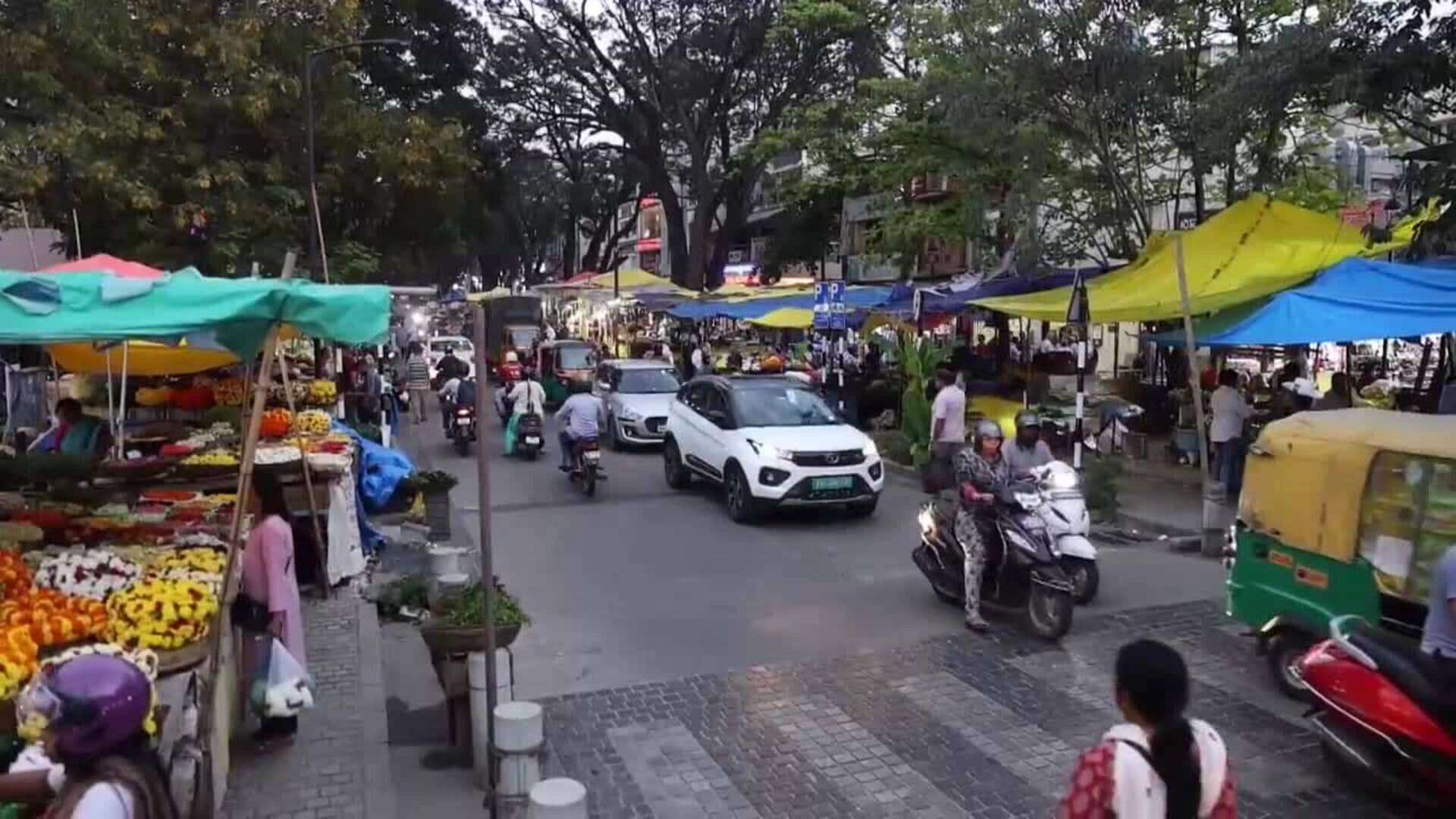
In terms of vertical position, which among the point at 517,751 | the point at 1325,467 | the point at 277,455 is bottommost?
the point at 517,751

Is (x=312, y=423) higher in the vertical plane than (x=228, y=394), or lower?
lower

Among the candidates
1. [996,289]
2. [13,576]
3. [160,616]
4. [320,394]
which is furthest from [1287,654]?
[996,289]

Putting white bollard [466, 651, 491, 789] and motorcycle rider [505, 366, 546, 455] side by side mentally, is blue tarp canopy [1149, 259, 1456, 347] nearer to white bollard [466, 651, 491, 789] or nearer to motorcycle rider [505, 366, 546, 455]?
white bollard [466, 651, 491, 789]

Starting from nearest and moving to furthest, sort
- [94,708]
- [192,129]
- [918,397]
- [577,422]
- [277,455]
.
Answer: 1. [94,708]
2. [277,455]
3. [577,422]
4. [918,397]
5. [192,129]

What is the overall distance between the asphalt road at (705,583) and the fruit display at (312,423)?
191 centimetres

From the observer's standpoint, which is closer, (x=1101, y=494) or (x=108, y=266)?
(x=108, y=266)

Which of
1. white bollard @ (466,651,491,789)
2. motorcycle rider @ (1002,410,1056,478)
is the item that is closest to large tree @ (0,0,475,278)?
white bollard @ (466,651,491,789)

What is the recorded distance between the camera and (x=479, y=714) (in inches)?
227

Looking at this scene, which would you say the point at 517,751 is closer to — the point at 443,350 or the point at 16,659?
the point at 16,659

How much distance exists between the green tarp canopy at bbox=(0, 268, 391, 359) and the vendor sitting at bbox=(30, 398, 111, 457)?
6591 millimetres

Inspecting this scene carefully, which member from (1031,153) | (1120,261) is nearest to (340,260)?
(1031,153)

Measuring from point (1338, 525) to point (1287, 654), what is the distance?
1033mm

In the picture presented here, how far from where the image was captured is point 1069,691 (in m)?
7.00

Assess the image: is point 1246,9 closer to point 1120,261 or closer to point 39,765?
point 1120,261
